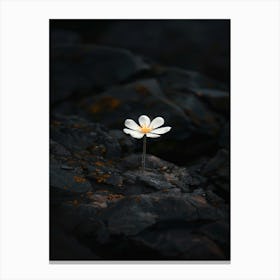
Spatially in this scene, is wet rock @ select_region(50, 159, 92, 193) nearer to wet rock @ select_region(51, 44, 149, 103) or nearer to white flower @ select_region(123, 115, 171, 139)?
white flower @ select_region(123, 115, 171, 139)

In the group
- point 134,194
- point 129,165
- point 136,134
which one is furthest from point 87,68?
point 134,194

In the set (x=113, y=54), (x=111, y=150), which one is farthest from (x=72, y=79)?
(x=111, y=150)

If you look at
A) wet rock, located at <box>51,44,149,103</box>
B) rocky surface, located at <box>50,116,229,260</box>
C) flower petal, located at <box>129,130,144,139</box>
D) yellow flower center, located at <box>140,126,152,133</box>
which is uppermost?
wet rock, located at <box>51,44,149,103</box>

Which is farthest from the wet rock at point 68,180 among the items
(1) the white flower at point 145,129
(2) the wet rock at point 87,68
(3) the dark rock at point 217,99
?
(3) the dark rock at point 217,99

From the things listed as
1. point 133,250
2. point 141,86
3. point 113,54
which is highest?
point 113,54

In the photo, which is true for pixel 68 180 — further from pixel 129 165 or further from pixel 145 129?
pixel 145 129

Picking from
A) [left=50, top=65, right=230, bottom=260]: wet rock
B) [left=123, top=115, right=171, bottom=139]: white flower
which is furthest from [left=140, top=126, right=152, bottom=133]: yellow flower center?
[left=50, top=65, right=230, bottom=260]: wet rock

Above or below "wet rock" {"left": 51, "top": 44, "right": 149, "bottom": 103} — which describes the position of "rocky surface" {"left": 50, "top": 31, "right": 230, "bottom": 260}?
below
